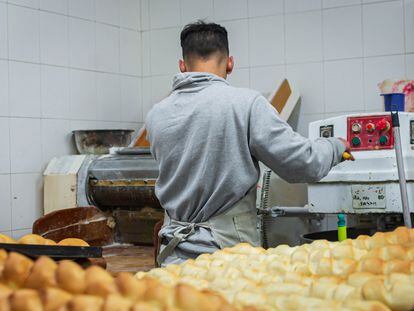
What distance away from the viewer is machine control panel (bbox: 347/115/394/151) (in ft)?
9.56

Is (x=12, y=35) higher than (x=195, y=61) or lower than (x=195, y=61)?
higher

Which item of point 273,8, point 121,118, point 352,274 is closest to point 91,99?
point 121,118

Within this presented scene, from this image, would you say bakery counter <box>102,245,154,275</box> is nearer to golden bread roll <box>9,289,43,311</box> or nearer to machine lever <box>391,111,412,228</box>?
machine lever <box>391,111,412,228</box>

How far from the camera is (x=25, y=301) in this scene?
818 millimetres

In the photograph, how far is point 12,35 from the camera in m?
4.33

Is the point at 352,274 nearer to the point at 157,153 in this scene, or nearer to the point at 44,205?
the point at 157,153

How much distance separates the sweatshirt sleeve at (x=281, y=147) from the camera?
210cm

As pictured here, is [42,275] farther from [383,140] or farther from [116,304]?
[383,140]

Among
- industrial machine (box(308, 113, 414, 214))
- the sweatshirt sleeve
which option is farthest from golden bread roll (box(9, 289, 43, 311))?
industrial machine (box(308, 113, 414, 214))

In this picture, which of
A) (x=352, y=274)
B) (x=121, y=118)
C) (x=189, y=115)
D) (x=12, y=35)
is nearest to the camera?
(x=352, y=274)

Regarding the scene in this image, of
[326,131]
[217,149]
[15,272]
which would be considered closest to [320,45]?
[326,131]

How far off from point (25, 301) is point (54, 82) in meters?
3.93

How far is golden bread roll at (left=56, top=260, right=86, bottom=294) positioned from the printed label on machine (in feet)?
7.08

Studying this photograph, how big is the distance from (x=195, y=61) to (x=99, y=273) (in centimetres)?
153
